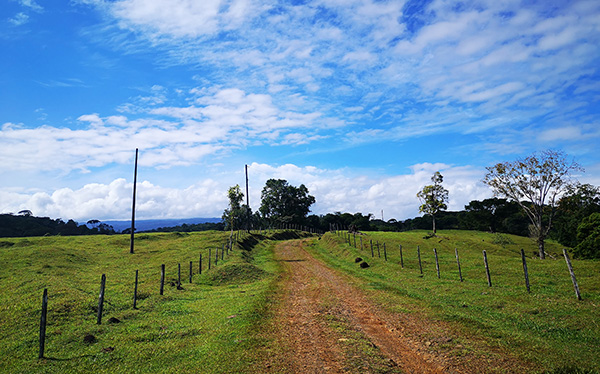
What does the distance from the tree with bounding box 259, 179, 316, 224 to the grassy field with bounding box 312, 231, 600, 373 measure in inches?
3709

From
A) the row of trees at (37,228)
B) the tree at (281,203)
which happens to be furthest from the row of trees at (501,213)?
the row of trees at (37,228)

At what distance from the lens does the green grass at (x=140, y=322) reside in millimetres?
11758

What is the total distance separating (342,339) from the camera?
12.9 meters

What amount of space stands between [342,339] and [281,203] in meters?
115

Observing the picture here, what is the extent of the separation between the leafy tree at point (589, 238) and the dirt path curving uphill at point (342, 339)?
122 ft

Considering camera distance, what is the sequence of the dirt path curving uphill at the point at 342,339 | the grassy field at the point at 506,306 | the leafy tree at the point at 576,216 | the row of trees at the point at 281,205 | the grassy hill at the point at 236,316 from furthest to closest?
the row of trees at the point at 281,205 < the leafy tree at the point at 576,216 < the grassy hill at the point at 236,316 < the grassy field at the point at 506,306 < the dirt path curving uphill at the point at 342,339

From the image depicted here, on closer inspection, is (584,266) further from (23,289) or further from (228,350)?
(23,289)

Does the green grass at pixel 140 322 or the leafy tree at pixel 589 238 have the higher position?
the leafy tree at pixel 589 238

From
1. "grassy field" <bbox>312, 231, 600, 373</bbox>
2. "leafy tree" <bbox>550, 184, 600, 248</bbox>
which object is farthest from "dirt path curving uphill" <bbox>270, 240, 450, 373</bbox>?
"leafy tree" <bbox>550, 184, 600, 248</bbox>

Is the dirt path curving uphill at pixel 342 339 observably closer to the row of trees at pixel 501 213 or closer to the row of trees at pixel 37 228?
the row of trees at pixel 501 213

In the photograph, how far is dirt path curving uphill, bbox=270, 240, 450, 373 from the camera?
10.5 metres

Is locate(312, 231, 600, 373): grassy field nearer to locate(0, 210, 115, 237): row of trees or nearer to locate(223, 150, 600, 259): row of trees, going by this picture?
→ locate(223, 150, 600, 259): row of trees

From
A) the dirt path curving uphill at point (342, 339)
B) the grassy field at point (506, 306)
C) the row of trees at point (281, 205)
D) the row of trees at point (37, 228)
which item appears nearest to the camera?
the dirt path curving uphill at point (342, 339)

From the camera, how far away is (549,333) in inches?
516
